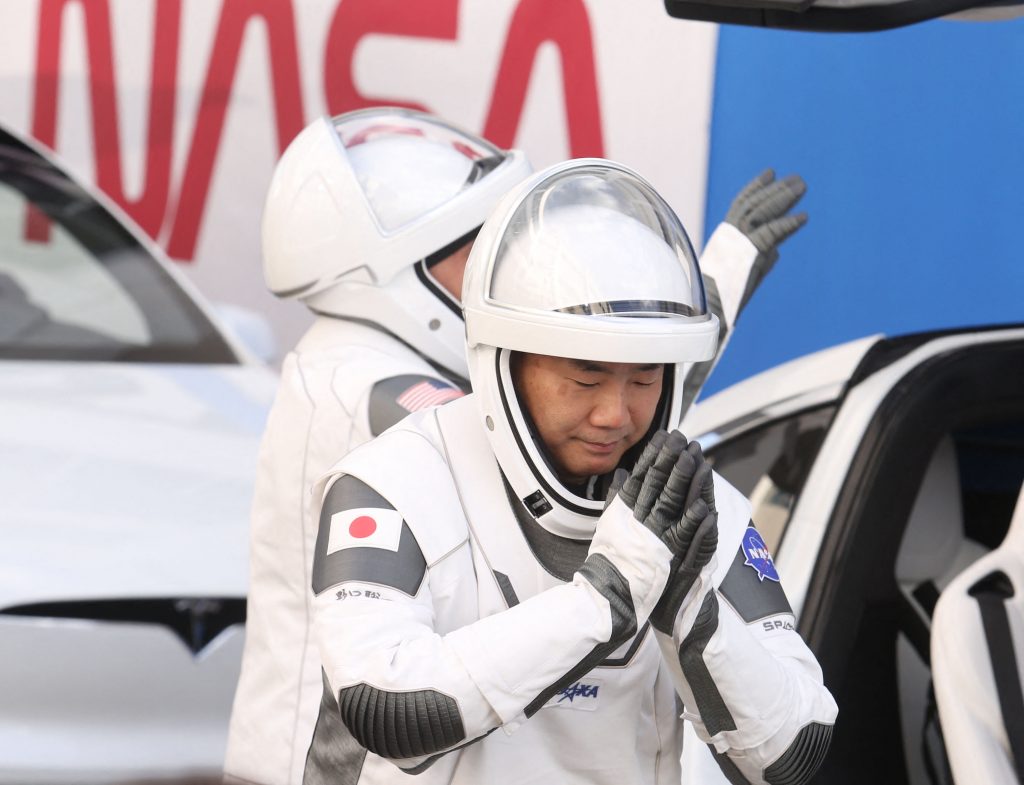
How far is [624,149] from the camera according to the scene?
5.73 m

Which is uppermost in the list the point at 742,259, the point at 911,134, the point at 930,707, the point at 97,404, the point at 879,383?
the point at 911,134

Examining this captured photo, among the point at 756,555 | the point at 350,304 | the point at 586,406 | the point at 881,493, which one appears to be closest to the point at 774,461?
the point at 881,493

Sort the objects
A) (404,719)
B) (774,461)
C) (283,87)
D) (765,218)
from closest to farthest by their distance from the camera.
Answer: (404,719) → (765,218) → (774,461) → (283,87)

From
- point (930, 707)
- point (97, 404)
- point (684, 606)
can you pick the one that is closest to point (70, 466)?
point (97, 404)

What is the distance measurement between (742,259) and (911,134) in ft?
9.37

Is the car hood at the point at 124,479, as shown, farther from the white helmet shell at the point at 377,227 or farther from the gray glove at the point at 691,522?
the gray glove at the point at 691,522

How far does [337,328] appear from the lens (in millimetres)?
2594

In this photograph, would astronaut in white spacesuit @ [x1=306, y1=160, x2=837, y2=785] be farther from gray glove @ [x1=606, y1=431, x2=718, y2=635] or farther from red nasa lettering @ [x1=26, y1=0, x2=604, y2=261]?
red nasa lettering @ [x1=26, y1=0, x2=604, y2=261]

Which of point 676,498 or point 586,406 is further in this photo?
point 586,406

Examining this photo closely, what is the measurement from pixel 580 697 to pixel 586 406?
0.32 meters

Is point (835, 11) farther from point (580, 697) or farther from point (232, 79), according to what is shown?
point (232, 79)

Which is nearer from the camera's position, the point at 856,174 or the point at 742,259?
the point at 742,259

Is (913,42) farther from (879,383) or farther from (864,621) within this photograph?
(864,621)

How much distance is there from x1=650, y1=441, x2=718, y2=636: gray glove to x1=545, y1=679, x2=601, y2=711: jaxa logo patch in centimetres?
19
